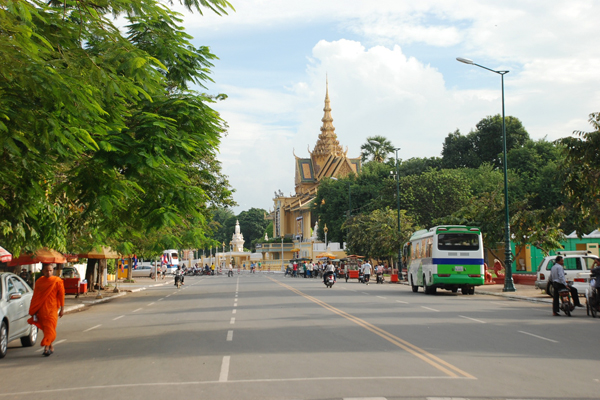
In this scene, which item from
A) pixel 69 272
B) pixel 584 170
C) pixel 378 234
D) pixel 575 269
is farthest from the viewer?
pixel 378 234

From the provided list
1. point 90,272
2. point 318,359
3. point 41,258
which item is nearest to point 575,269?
point 318,359

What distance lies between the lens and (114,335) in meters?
15.3

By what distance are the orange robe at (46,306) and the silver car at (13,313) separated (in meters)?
0.50

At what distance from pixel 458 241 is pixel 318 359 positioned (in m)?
20.2

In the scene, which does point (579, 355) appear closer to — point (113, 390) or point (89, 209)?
point (113, 390)

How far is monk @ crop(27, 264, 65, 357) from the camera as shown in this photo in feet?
38.1

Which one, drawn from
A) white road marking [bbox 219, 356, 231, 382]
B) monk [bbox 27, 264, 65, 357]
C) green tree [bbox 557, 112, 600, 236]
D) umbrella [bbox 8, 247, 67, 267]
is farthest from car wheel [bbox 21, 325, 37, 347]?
green tree [bbox 557, 112, 600, 236]

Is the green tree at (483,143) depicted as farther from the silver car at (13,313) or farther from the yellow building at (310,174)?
the silver car at (13,313)

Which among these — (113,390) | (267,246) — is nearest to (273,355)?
(113,390)

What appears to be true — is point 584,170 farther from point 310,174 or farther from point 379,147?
point 310,174

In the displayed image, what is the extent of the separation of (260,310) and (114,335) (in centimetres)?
658

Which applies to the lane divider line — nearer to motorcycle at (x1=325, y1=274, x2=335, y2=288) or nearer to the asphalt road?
the asphalt road

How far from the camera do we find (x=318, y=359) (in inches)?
408

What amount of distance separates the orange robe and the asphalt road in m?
0.50
